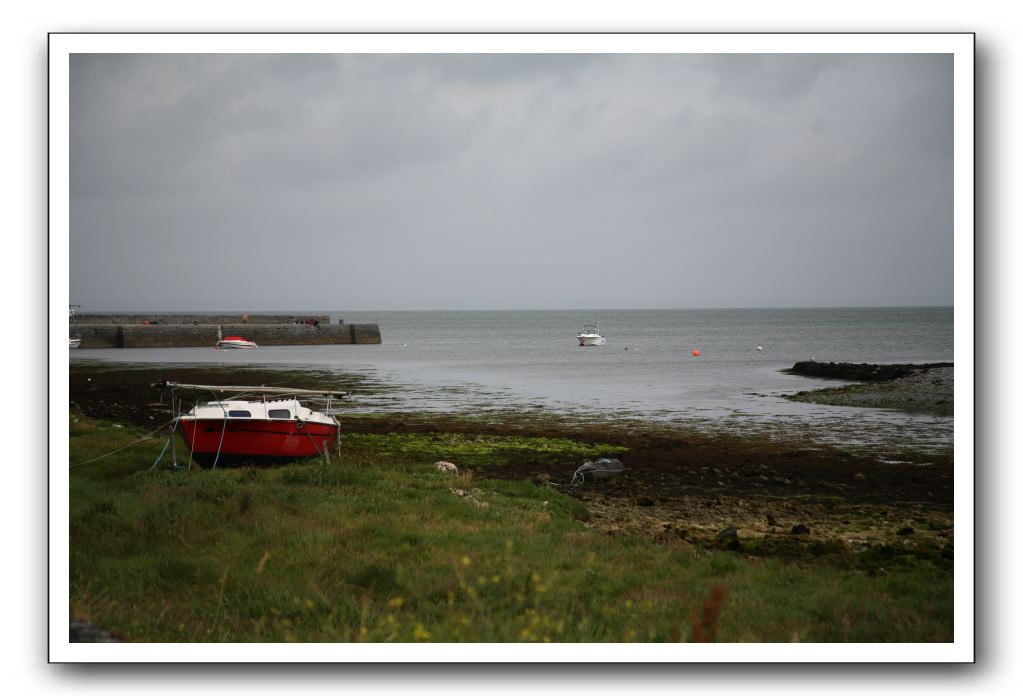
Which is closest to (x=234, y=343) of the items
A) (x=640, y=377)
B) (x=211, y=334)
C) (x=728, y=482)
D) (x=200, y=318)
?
(x=211, y=334)

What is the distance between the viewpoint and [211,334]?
2274 inches

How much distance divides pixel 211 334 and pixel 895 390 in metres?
46.0

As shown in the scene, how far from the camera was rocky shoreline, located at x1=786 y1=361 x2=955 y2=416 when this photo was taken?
2291 cm

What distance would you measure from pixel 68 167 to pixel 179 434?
10.4 metres

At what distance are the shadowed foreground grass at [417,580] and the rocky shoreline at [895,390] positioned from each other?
16.4m

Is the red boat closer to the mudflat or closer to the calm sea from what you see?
the calm sea

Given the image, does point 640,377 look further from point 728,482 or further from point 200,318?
point 200,318

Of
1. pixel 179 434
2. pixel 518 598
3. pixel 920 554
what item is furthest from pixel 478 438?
pixel 518 598

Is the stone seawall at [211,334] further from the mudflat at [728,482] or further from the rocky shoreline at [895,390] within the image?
the rocky shoreline at [895,390]

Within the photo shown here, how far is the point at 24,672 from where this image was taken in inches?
235

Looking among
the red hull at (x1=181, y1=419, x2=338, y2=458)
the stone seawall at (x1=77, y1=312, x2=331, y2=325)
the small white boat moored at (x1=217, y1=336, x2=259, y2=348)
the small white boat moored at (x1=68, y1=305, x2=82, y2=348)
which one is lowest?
the red hull at (x1=181, y1=419, x2=338, y2=458)

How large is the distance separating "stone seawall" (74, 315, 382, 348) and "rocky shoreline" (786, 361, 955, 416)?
36838mm

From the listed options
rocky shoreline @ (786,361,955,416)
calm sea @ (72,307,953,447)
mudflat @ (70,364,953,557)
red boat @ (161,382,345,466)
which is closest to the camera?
mudflat @ (70,364,953,557)

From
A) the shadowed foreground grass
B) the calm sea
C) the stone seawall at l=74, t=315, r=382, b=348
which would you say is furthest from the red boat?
the stone seawall at l=74, t=315, r=382, b=348
